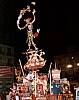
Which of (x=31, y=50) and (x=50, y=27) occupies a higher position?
(x=50, y=27)

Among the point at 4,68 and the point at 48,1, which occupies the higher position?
the point at 48,1

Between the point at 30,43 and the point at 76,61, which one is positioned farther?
the point at 30,43

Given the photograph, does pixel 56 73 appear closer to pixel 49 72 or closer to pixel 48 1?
pixel 49 72

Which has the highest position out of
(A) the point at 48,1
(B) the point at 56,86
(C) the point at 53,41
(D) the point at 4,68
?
(A) the point at 48,1

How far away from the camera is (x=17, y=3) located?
2.45m

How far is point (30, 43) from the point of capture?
2332mm

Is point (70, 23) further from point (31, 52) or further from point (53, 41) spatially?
point (31, 52)

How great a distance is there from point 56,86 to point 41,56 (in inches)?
9.9

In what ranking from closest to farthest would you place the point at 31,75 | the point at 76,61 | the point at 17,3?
the point at 76,61
the point at 31,75
the point at 17,3

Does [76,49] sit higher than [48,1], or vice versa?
[48,1]

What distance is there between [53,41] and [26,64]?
0.26 meters

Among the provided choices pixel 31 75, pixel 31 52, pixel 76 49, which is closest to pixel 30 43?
pixel 31 52

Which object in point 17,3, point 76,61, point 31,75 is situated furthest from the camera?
point 17,3

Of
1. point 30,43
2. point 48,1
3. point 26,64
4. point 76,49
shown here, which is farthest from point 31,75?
point 48,1
